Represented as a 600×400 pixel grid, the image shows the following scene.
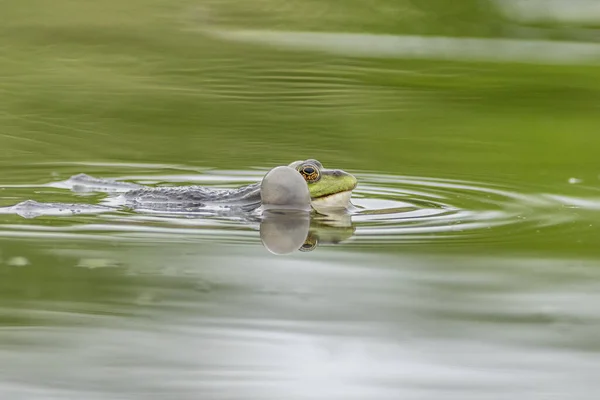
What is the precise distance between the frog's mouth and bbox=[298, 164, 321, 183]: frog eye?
10 centimetres

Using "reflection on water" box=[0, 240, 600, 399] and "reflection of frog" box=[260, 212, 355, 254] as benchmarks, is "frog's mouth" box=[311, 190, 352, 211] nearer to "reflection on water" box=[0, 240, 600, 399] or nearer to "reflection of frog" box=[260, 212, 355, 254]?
"reflection of frog" box=[260, 212, 355, 254]

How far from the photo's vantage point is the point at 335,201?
21.1 ft

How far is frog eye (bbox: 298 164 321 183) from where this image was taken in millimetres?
6445

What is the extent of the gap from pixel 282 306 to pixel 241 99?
6112 mm

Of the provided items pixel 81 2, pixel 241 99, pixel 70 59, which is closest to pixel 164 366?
pixel 241 99

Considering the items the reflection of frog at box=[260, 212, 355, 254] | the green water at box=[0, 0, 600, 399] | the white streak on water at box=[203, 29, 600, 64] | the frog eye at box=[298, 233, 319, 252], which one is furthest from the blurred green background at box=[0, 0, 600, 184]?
the frog eye at box=[298, 233, 319, 252]

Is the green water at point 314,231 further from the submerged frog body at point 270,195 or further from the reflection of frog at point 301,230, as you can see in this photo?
the submerged frog body at point 270,195

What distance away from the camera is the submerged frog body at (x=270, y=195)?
20.9ft

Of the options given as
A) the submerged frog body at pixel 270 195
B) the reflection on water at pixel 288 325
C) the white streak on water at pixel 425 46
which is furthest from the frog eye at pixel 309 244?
the white streak on water at pixel 425 46

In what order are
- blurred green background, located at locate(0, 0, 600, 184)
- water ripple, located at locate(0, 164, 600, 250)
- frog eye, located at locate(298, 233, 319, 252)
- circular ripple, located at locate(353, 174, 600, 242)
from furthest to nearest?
blurred green background, located at locate(0, 0, 600, 184) → circular ripple, located at locate(353, 174, 600, 242) → water ripple, located at locate(0, 164, 600, 250) → frog eye, located at locate(298, 233, 319, 252)

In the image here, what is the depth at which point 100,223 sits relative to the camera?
5867mm

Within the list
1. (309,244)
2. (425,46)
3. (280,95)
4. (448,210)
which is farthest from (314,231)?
(425,46)

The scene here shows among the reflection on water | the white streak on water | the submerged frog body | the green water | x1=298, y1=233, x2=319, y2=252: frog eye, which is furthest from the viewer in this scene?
the white streak on water

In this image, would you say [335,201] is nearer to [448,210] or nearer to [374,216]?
[374,216]
